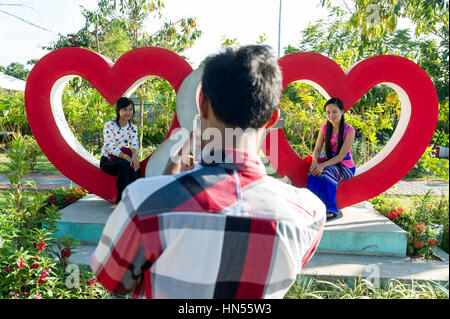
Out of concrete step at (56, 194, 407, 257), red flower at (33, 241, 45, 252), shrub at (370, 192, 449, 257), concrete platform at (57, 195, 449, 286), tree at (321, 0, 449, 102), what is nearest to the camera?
red flower at (33, 241, 45, 252)

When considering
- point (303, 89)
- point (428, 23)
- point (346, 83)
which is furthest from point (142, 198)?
point (428, 23)

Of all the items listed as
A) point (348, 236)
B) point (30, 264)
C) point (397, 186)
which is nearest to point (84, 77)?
point (30, 264)

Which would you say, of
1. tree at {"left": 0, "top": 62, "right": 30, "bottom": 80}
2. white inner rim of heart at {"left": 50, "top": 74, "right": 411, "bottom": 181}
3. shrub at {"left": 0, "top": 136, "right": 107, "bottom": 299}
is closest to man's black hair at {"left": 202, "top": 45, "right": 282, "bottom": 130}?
shrub at {"left": 0, "top": 136, "right": 107, "bottom": 299}

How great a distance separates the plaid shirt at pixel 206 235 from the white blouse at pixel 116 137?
3.68 meters

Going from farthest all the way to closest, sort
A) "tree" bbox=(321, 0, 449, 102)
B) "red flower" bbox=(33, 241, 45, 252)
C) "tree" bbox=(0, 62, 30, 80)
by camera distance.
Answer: "tree" bbox=(0, 62, 30, 80) → "tree" bbox=(321, 0, 449, 102) → "red flower" bbox=(33, 241, 45, 252)

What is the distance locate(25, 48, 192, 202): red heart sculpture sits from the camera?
4.52m

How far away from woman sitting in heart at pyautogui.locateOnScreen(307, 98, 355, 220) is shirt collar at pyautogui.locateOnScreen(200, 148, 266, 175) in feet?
11.8

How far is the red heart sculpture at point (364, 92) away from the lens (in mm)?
4434

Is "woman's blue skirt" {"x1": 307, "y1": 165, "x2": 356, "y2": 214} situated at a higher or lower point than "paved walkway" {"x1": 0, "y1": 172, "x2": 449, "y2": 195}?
higher

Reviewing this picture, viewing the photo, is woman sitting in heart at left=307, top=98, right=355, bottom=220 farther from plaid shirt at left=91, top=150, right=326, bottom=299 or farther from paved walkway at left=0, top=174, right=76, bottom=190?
paved walkway at left=0, top=174, right=76, bottom=190

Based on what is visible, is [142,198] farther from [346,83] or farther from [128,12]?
[128,12]

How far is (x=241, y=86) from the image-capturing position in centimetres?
98

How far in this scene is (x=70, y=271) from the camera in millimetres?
2959

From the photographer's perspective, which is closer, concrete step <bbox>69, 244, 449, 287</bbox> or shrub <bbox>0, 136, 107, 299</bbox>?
shrub <bbox>0, 136, 107, 299</bbox>
